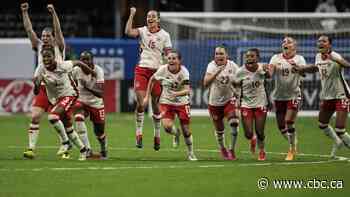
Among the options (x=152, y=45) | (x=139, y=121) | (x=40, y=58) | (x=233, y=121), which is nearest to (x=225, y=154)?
(x=233, y=121)

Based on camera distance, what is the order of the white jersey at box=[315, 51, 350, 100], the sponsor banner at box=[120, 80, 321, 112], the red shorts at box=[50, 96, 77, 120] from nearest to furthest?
the red shorts at box=[50, 96, 77, 120], the white jersey at box=[315, 51, 350, 100], the sponsor banner at box=[120, 80, 321, 112]

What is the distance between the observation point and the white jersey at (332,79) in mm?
22188

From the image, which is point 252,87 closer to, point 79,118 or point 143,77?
point 143,77

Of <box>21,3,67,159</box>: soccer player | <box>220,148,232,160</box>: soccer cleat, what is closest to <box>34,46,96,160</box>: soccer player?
<box>21,3,67,159</box>: soccer player

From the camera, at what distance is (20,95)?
3450 cm

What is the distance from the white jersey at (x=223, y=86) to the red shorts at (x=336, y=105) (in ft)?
5.85

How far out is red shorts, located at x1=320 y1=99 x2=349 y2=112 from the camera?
873 inches

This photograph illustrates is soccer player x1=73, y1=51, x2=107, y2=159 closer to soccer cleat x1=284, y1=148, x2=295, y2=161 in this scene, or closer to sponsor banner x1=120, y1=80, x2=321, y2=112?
soccer cleat x1=284, y1=148, x2=295, y2=161

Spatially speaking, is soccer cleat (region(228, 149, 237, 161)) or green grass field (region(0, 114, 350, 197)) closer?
green grass field (region(0, 114, 350, 197))

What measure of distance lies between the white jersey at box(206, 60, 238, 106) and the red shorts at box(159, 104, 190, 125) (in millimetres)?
975

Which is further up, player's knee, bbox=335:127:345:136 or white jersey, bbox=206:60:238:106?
white jersey, bbox=206:60:238:106

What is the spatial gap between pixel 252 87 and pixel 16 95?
13.8 m

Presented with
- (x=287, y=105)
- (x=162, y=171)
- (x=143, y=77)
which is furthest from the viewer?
(x=143, y=77)

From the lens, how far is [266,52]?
34.0m
